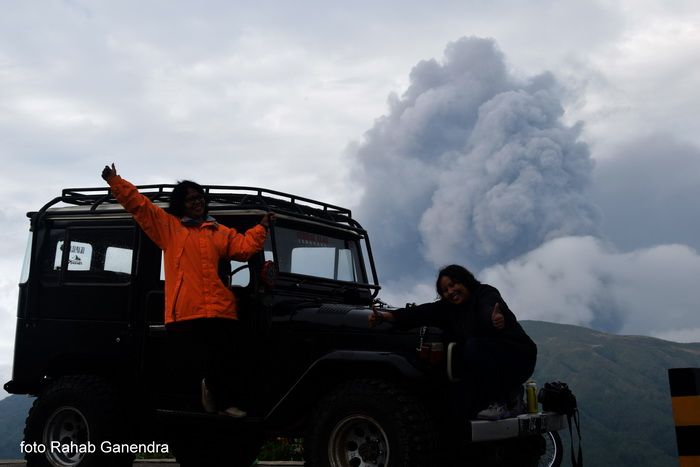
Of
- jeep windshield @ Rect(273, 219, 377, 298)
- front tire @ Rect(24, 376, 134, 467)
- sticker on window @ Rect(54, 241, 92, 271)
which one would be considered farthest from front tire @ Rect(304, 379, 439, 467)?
sticker on window @ Rect(54, 241, 92, 271)

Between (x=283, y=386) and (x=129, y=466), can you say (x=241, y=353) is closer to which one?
(x=283, y=386)

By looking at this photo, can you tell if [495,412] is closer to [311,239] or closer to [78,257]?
[311,239]

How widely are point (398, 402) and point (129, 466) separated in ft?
11.8

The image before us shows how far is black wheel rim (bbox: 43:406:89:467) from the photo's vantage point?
332 inches

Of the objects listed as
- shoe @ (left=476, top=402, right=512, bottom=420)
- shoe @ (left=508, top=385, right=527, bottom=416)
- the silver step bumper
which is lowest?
the silver step bumper

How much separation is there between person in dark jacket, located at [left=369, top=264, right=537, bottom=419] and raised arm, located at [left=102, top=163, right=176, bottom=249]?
2.15 metres

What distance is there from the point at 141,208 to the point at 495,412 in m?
3.65

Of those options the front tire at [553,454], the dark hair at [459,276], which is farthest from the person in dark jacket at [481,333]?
the front tire at [553,454]

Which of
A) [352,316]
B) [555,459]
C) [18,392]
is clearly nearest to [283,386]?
[352,316]

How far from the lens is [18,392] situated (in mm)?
8906

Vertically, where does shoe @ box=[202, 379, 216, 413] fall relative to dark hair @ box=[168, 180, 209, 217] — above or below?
below

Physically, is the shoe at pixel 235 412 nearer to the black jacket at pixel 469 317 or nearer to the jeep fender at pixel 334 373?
the jeep fender at pixel 334 373

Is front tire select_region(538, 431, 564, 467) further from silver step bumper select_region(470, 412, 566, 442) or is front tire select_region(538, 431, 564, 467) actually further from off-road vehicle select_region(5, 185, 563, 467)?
silver step bumper select_region(470, 412, 566, 442)

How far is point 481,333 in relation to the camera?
6.95 meters
